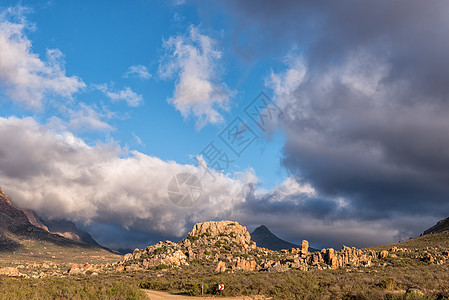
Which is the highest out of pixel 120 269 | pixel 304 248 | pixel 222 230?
pixel 222 230

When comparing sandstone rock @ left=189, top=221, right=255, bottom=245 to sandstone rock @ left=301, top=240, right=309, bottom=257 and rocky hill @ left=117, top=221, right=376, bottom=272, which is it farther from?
sandstone rock @ left=301, top=240, right=309, bottom=257

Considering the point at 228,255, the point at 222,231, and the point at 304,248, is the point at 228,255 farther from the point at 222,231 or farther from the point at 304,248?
the point at 304,248

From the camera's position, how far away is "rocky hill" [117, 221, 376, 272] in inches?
2768

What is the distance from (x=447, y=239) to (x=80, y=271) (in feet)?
348

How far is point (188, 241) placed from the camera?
100 meters

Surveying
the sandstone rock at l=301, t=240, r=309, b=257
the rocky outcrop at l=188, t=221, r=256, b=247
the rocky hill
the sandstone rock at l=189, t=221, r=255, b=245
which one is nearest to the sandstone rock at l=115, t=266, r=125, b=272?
the rocky hill

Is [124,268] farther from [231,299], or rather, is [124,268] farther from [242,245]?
[231,299]

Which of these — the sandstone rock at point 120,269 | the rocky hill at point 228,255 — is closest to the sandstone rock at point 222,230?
the rocky hill at point 228,255

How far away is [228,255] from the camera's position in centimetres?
9019

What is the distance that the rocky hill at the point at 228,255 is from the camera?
7031cm

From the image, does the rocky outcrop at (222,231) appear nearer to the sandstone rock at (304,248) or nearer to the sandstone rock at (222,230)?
the sandstone rock at (222,230)

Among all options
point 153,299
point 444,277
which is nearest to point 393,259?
point 444,277

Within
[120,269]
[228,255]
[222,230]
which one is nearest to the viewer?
[120,269]

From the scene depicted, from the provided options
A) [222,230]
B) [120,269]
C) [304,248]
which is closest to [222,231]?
[222,230]
